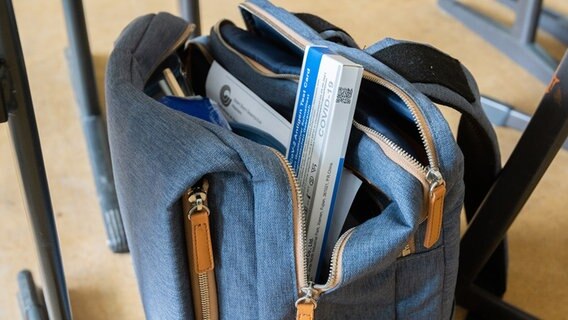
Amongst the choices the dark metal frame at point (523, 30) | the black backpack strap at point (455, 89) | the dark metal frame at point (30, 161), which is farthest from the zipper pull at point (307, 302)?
the dark metal frame at point (523, 30)

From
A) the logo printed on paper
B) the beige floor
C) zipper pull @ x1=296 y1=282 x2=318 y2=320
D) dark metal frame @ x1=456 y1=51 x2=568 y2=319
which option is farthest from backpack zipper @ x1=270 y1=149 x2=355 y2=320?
the beige floor

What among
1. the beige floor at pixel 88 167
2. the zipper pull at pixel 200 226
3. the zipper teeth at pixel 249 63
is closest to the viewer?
the zipper pull at pixel 200 226

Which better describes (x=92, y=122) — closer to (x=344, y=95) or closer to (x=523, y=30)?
(x=344, y=95)

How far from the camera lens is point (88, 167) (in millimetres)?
1300

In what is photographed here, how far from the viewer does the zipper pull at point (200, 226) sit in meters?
0.64

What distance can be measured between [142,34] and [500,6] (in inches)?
50.0

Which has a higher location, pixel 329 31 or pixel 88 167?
pixel 329 31

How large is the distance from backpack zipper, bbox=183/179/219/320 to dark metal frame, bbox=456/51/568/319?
1.32 feet

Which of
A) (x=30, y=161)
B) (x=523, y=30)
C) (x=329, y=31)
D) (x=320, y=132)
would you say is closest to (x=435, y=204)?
(x=320, y=132)

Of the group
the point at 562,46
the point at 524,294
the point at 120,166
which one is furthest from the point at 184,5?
the point at 562,46

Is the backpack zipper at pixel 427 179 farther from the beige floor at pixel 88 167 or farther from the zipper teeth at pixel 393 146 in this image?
the beige floor at pixel 88 167

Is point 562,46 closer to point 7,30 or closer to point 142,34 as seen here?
point 142,34

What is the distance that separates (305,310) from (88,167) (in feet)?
2.51

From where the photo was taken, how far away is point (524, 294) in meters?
1.06
